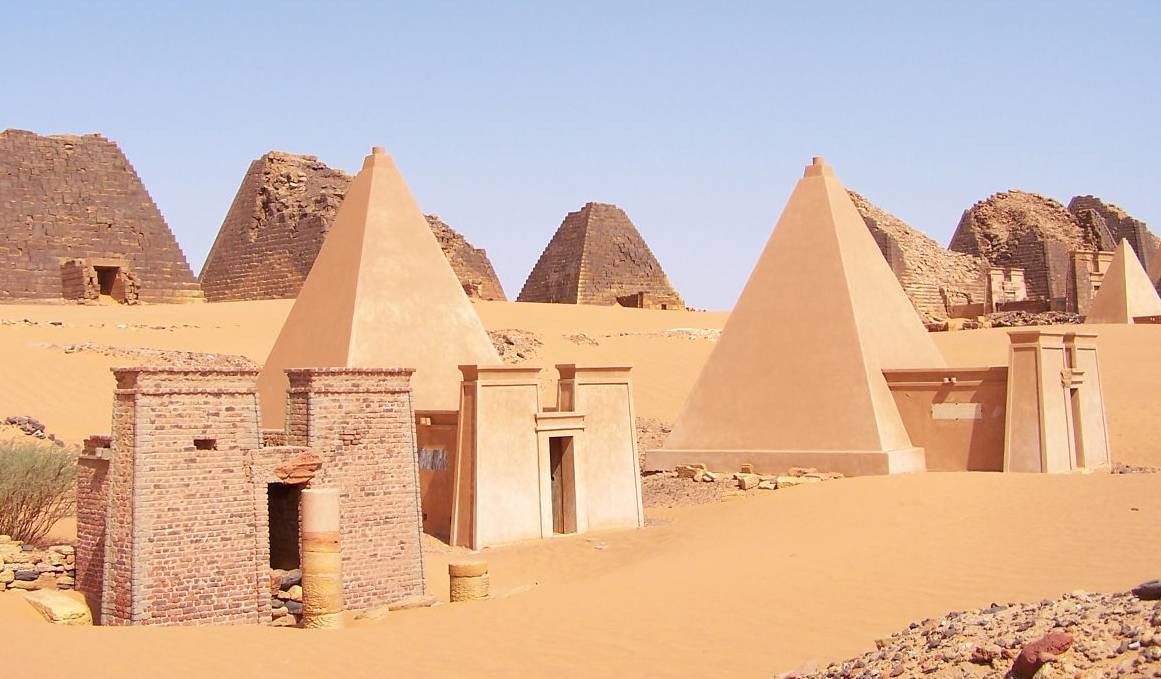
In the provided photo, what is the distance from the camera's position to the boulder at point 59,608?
10227 mm

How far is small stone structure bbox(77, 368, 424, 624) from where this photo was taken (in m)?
10.1

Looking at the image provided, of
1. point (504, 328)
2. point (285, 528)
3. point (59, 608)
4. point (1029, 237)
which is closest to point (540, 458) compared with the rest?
point (285, 528)

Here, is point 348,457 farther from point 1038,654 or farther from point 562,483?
point 1038,654

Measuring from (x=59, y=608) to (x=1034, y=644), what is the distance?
7.51 meters

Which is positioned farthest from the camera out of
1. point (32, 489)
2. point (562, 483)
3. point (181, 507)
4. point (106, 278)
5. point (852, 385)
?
point (106, 278)

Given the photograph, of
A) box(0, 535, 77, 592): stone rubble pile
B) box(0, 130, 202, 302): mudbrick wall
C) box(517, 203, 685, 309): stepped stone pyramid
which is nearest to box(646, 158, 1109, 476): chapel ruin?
box(0, 535, 77, 592): stone rubble pile

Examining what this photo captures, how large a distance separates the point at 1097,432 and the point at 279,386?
10752mm

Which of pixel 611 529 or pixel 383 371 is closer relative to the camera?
pixel 383 371

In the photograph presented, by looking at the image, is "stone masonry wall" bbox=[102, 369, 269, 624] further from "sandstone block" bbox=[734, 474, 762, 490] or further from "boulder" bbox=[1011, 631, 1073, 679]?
"sandstone block" bbox=[734, 474, 762, 490]

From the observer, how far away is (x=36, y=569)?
11250 mm

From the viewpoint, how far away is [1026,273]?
43281 millimetres

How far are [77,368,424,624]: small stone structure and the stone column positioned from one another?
0.05m

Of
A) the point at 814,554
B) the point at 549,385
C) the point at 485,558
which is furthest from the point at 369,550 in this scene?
the point at 549,385

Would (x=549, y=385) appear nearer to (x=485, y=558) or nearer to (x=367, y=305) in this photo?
(x=367, y=305)
